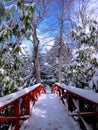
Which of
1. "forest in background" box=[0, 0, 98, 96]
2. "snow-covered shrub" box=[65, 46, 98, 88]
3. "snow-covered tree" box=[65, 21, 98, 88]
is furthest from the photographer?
"snow-covered shrub" box=[65, 46, 98, 88]

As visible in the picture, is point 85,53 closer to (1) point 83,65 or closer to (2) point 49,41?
(1) point 83,65

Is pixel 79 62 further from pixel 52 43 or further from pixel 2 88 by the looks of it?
pixel 52 43

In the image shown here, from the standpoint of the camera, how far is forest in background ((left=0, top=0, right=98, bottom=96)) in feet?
14.5

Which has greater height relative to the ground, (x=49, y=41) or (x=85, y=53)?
(x=49, y=41)

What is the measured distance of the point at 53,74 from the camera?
2986 cm

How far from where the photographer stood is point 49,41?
24359 mm

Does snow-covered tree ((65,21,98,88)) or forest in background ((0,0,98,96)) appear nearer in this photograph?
forest in background ((0,0,98,96))

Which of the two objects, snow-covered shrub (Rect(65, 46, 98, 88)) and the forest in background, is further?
snow-covered shrub (Rect(65, 46, 98, 88))

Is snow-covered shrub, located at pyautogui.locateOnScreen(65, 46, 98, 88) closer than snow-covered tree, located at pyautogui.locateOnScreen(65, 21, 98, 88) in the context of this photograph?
No

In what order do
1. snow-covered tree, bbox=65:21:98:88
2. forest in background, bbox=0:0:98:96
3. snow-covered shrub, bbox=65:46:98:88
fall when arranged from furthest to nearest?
snow-covered shrub, bbox=65:46:98:88
snow-covered tree, bbox=65:21:98:88
forest in background, bbox=0:0:98:96

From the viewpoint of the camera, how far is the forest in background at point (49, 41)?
441 cm

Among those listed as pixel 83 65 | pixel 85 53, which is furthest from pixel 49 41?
pixel 85 53

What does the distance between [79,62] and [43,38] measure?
15.3 m

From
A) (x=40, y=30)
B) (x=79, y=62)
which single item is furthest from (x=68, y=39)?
(x=79, y=62)
